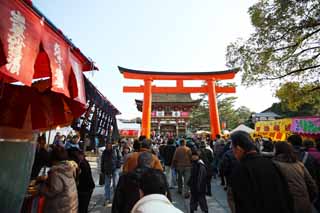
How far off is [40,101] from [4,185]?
114cm

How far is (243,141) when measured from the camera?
201cm

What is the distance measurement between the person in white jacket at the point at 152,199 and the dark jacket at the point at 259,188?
811 millimetres

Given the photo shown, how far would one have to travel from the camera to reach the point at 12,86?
2822mm

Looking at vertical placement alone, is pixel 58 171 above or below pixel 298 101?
below

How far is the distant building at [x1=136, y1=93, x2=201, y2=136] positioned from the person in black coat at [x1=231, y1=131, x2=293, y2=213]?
2414 centimetres

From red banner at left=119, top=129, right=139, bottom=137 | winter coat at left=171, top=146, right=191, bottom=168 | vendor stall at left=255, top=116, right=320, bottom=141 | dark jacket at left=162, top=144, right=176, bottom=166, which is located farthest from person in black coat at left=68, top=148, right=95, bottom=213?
red banner at left=119, top=129, right=139, bottom=137

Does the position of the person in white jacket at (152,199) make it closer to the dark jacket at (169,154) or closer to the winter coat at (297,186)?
the winter coat at (297,186)

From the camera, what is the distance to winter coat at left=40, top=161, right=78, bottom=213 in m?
2.50

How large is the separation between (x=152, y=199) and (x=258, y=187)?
1053 mm

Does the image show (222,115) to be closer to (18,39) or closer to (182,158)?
(182,158)

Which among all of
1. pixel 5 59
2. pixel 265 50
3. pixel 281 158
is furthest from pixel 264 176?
pixel 265 50

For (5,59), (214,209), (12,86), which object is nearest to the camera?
(5,59)

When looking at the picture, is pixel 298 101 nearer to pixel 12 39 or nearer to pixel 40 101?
pixel 40 101

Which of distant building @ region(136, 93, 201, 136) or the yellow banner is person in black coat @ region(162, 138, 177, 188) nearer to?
the yellow banner
